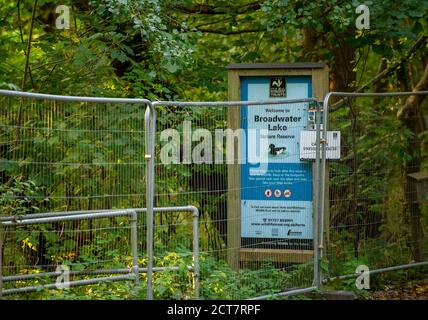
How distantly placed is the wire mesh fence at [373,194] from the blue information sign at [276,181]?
0.40 metres

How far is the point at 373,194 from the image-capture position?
9602 mm

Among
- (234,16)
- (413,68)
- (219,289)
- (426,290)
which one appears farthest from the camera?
(413,68)

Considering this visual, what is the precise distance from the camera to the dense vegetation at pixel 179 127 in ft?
22.9

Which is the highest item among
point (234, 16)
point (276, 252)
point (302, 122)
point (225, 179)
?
point (234, 16)

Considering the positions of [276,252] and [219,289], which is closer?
[219,289]

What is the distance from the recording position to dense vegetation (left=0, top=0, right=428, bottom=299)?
6.99 meters

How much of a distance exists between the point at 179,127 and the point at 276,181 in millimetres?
1542

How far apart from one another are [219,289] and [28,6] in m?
6.46

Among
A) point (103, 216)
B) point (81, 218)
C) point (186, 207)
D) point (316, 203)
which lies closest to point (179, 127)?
point (186, 207)

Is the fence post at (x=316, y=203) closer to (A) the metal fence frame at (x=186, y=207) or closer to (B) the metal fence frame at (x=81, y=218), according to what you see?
(A) the metal fence frame at (x=186, y=207)

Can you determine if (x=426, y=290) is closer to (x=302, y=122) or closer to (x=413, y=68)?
(x=302, y=122)
